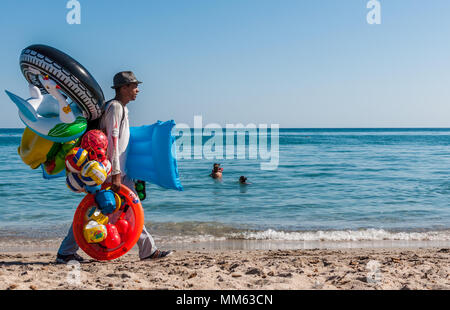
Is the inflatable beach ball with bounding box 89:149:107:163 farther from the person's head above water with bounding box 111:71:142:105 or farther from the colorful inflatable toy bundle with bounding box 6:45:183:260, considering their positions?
the person's head above water with bounding box 111:71:142:105

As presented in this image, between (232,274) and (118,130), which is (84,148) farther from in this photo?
(232,274)

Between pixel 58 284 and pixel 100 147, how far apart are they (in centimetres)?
128

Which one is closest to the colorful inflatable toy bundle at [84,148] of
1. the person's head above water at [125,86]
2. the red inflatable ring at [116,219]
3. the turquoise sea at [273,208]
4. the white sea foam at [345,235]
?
the red inflatable ring at [116,219]

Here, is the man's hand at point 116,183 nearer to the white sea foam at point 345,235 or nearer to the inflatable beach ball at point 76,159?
the inflatable beach ball at point 76,159

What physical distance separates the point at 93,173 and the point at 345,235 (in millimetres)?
4878

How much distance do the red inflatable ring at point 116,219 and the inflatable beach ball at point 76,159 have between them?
0.46 meters

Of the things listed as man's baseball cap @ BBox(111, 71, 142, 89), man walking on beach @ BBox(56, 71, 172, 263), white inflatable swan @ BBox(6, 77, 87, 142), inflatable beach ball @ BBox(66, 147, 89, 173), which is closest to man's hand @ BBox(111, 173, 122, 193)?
man walking on beach @ BBox(56, 71, 172, 263)

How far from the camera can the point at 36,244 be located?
22.6 feet

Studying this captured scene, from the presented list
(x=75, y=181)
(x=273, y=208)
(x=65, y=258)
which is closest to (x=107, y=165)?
(x=75, y=181)

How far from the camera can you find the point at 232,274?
425cm

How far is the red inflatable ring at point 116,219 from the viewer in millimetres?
4508

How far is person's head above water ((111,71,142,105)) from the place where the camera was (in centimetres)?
453

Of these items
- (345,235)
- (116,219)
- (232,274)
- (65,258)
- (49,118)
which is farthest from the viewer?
(345,235)
